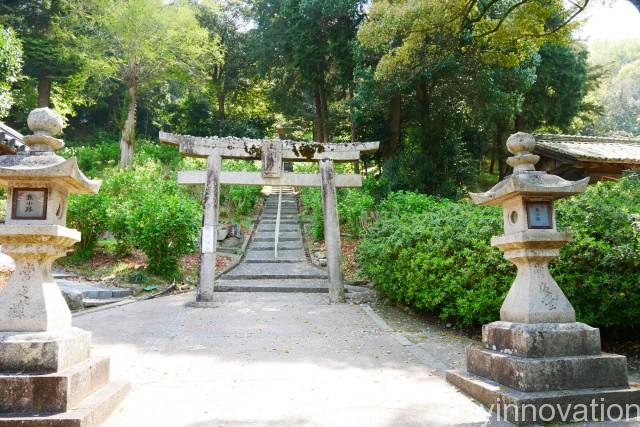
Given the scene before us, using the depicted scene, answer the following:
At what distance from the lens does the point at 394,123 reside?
1755cm

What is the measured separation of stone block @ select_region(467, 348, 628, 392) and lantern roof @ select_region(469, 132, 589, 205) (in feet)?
4.62

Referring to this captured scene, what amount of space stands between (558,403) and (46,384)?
12.4 ft

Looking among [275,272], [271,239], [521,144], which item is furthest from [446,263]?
[271,239]

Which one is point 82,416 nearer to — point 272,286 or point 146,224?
point 272,286

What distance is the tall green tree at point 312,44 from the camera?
16828 millimetres

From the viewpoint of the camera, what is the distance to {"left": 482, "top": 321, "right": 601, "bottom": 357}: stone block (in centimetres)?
361

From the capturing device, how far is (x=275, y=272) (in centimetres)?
1175

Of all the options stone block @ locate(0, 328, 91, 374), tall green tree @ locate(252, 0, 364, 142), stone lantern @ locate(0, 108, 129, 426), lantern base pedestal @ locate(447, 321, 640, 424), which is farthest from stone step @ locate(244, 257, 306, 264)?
stone block @ locate(0, 328, 91, 374)

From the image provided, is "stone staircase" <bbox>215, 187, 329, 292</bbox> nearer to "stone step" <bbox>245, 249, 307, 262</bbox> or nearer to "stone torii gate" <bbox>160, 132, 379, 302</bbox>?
"stone step" <bbox>245, 249, 307, 262</bbox>

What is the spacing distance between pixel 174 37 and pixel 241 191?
7.40m

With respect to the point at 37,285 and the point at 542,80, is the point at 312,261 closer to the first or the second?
the point at 37,285

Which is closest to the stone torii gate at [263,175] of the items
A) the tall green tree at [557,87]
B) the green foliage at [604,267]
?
the green foliage at [604,267]

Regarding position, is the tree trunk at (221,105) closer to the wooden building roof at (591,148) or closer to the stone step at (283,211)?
the stone step at (283,211)

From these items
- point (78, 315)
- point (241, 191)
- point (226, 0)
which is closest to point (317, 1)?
point (241, 191)
